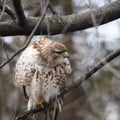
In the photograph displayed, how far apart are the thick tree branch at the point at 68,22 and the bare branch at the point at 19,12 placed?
0.06 m

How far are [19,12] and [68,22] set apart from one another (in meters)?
0.53

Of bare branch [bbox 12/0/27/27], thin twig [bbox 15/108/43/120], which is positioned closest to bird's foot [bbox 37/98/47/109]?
thin twig [bbox 15/108/43/120]

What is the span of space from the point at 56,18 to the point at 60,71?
603 mm

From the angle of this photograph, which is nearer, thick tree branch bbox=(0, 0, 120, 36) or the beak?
thick tree branch bbox=(0, 0, 120, 36)

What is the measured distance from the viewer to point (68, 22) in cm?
552

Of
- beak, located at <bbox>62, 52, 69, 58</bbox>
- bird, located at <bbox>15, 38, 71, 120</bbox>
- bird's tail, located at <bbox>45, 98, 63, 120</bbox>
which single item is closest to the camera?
bird's tail, located at <bbox>45, 98, 63, 120</bbox>

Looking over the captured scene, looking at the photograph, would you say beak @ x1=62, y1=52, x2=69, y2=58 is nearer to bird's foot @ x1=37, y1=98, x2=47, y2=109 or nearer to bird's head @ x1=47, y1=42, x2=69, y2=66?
bird's head @ x1=47, y1=42, x2=69, y2=66

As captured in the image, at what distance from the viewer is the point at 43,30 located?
5527 millimetres

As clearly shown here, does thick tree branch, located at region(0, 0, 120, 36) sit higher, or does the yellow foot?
thick tree branch, located at region(0, 0, 120, 36)

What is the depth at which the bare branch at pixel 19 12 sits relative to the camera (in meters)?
5.03

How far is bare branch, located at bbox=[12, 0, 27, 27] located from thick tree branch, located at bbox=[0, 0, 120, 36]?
60 millimetres

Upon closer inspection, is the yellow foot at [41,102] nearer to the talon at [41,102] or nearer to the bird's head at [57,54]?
the talon at [41,102]

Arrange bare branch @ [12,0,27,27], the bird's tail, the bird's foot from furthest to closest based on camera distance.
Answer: the bird's foot → the bird's tail → bare branch @ [12,0,27,27]

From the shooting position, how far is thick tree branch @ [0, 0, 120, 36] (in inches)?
216
